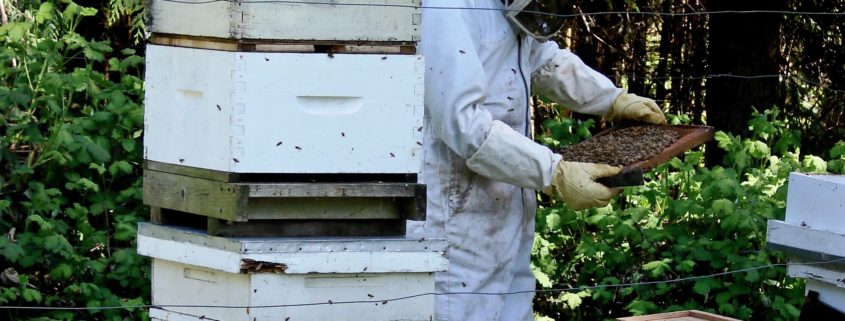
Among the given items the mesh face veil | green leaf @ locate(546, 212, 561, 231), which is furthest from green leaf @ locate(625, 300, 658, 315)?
the mesh face veil

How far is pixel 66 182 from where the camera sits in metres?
4.95

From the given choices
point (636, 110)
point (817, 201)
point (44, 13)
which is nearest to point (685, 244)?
point (636, 110)

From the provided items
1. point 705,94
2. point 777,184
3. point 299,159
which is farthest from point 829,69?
point 299,159

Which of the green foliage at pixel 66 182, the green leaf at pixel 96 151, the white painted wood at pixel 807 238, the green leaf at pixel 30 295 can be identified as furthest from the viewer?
the green leaf at pixel 96 151

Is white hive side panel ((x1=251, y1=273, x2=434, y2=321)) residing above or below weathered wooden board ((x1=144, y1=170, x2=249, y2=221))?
below

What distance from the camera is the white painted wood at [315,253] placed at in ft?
9.64

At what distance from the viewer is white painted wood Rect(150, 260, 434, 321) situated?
9.67 ft

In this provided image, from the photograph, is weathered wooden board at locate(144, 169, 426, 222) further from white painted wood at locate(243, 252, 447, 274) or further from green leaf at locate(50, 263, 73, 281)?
green leaf at locate(50, 263, 73, 281)

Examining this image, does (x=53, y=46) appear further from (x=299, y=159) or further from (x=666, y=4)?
(x=666, y=4)

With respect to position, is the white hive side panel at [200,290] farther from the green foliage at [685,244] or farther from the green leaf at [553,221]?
the green leaf at [553,221]

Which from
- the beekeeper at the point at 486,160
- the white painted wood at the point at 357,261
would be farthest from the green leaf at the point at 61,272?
the white painted wood at the point at 357,261

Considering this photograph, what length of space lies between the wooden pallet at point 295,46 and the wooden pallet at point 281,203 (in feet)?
0.97

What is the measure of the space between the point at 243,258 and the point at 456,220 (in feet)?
2.74

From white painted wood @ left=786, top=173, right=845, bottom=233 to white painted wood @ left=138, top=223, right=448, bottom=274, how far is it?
957mm
